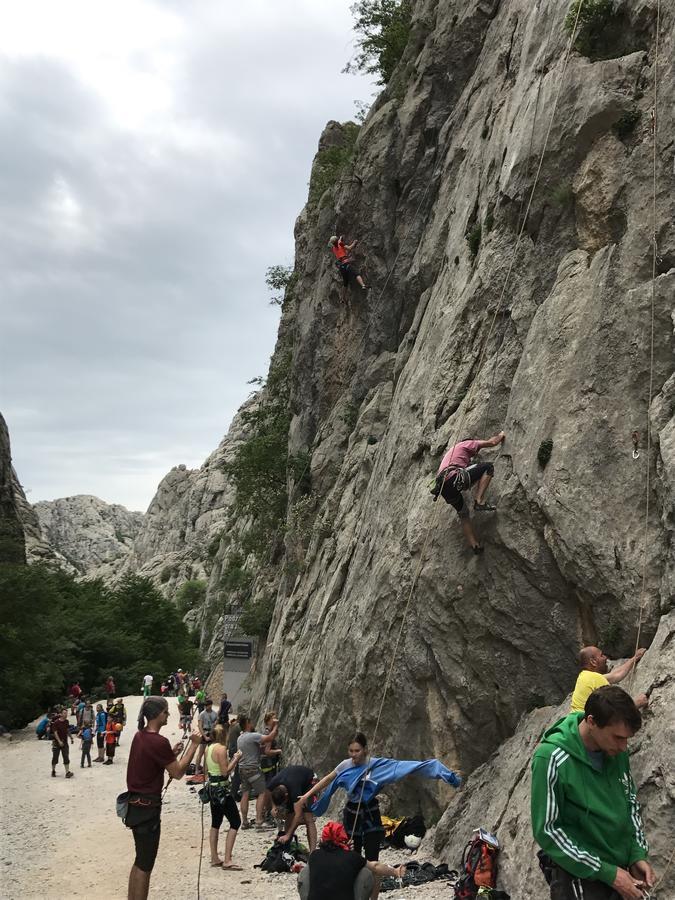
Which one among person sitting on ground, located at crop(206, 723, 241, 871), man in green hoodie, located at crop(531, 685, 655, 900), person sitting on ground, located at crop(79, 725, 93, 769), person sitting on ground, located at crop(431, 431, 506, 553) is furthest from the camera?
person sitting on ground, located at crop(79, 725, 93, 769)

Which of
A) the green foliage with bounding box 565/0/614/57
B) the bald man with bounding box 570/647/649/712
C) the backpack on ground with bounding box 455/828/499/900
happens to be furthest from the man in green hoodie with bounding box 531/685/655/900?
the green foliage with bounding box 565/0/614/57

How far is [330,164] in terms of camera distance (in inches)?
1286

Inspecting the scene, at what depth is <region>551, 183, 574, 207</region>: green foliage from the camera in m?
11.6

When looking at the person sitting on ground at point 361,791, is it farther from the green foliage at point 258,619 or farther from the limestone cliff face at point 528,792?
the green foliage at point 258,619

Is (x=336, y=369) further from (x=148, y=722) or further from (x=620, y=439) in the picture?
(x=148, y=722)

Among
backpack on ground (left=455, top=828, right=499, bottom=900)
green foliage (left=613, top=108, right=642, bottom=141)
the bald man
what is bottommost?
A: backpack on ground (left=455, top=828, right=499, bottom=900)

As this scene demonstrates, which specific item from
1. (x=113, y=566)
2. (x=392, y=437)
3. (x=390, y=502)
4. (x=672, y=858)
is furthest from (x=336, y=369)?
(x=113, y=566)

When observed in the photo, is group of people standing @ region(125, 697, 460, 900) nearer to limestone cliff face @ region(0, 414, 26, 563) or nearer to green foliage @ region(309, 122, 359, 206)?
green foliage @ region(309, 122, 359, 206)

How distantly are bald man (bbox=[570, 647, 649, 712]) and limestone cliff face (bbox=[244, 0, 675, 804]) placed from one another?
3.41ft

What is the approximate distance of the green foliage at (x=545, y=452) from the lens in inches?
388

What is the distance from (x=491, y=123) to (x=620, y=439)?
10734 millimetres

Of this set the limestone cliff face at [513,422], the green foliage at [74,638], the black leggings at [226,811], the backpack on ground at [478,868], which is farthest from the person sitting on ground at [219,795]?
the green foliage at [74,638]

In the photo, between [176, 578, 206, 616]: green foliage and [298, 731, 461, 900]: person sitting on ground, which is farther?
[176, 578, 206, 616]: green foliage

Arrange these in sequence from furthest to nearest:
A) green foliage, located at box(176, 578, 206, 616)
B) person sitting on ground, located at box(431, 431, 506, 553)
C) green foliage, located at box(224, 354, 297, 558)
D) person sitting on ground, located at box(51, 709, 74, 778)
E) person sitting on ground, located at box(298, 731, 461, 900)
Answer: green foliage, located at box(176, 578, 206, 616) → green foliage, located at box(224, 354, 297, 558) → person sitting on ground, located at box(51, 709, 74, 778) → person sitting on ground, located at box(431, 431, 506, 553) → person sitting on ground, located at box(298, 731, 461, 900)
